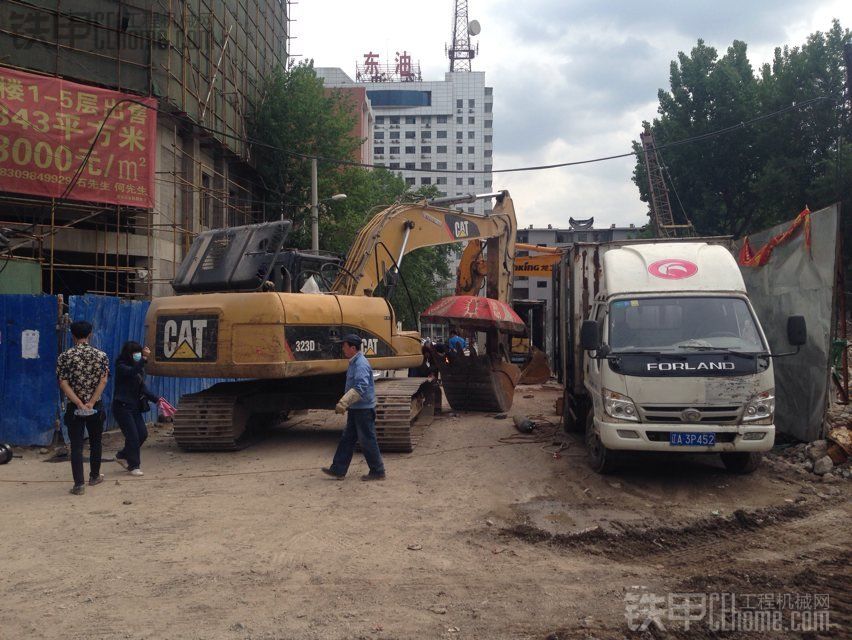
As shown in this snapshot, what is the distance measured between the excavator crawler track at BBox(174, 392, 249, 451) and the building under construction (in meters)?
5.82

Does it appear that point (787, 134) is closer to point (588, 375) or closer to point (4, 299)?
point (588, 375)

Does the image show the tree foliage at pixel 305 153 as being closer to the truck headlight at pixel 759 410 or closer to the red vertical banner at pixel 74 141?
the red vertical banner at pixel 74 141

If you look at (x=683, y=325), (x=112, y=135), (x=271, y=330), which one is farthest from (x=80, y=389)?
(x=112, y=135)

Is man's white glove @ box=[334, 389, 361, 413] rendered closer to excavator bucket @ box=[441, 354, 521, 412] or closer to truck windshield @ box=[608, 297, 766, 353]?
truck windshield @ box=[608, 297, 766, 353]

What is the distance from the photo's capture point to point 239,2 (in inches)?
1102

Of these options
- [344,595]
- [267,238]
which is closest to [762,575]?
[344,595]

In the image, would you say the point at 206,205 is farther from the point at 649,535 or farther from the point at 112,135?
the point at 649,535

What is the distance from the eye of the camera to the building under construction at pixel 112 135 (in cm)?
1619

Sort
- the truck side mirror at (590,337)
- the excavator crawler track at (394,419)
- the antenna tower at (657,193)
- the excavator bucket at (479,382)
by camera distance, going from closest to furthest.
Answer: the truck side mirror at (590,337) < the excavator crawler track at (394,419) < the excavator bucket at (479,382) < the antenna tower at (657,193)

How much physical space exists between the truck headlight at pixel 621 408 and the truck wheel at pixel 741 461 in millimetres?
1528

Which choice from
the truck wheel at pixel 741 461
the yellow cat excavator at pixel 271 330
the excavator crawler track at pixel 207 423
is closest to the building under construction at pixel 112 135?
the yellow cat excavator at pixel 271 330

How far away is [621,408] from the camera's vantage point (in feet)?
26.6

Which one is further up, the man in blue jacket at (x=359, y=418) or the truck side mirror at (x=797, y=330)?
the truck side mirror at (x=797, y=330)

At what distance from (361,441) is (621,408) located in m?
2.95
